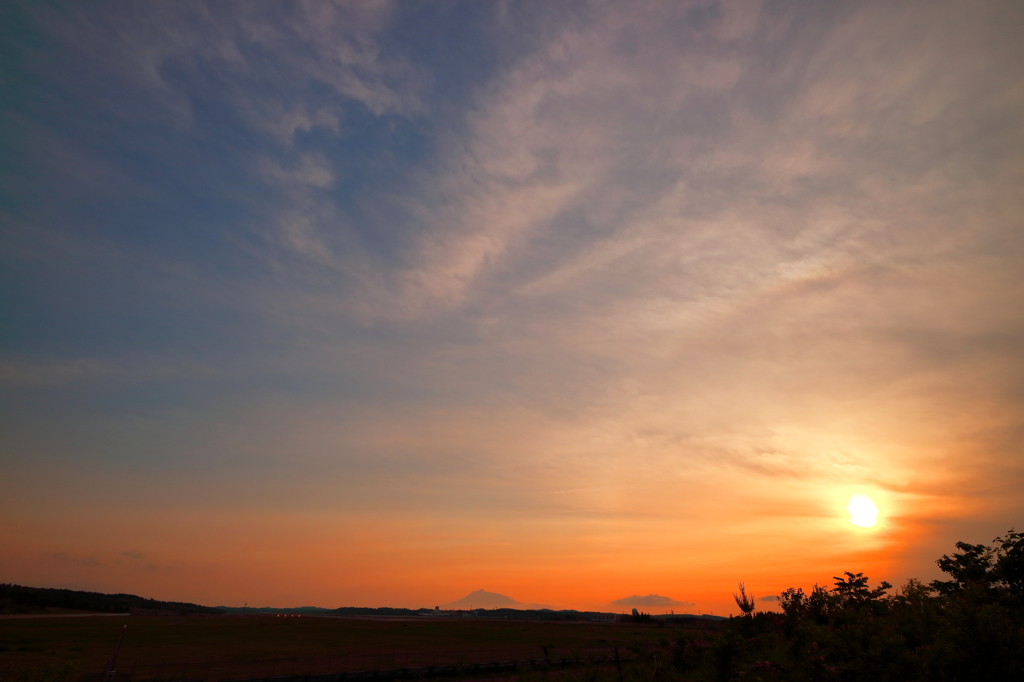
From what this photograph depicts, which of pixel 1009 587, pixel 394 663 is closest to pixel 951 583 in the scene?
pixel 1009 587

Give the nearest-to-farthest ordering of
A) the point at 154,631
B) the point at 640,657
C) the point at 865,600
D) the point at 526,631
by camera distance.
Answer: the point at 640,657, the point at 865,600, the point at 154,631, the point at 526,631

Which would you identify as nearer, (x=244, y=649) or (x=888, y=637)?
(x=888, y=637)

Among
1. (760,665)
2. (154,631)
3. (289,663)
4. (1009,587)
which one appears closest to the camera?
(760,665)

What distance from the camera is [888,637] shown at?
32500 mm

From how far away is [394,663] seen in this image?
86312 mm

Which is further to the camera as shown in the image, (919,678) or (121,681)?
(121,681)

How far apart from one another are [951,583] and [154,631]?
15261cm

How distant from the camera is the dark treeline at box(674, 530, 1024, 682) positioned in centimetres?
2569

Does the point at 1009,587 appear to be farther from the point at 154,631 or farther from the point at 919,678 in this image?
the point at 154,631

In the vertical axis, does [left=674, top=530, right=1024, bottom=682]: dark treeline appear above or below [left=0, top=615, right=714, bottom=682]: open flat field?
above

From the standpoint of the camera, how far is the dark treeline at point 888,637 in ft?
84.3

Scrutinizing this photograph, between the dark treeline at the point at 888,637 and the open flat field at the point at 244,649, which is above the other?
the dark treeline at the point at 888,637

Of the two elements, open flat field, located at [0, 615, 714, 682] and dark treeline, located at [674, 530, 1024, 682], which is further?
open flat field, located at [0, 615, 714, 682]

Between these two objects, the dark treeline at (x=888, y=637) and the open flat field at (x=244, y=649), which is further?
the open flat field at (x=244, y=649)
